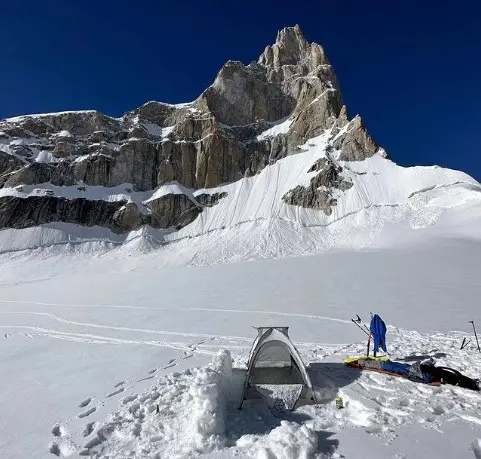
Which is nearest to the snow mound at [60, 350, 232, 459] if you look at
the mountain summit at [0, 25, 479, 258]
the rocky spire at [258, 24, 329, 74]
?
the mountain summit at [0, 25, 479, 258]

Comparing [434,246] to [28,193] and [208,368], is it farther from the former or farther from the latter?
[28,193]

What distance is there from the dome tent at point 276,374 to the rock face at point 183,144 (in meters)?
63.0

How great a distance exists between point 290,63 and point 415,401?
119947 millimetres

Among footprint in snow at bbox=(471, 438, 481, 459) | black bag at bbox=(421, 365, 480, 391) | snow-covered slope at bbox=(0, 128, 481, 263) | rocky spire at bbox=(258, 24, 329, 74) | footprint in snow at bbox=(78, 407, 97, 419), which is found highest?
rocky spire at bbox=(258, 24, 329, 74)

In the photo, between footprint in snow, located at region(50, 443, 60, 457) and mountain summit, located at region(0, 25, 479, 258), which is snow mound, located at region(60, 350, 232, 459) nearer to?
footprint in snow, located at region(50, 443, 60, 457)

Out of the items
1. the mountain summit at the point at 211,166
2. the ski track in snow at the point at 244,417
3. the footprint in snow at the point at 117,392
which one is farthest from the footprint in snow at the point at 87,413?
the mountain summit at the point at 211,166

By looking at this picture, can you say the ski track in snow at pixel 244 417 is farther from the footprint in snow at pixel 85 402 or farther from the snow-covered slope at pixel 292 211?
the snow-covered slope at pixel 292 211

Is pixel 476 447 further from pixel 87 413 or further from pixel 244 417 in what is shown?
pixel 87 413

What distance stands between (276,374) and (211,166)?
82.6 m

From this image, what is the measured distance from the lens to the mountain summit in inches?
2837

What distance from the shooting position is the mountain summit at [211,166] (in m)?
72.1

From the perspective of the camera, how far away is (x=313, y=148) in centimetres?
8694

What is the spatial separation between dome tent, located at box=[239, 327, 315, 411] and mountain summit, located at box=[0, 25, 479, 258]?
54.7 metres

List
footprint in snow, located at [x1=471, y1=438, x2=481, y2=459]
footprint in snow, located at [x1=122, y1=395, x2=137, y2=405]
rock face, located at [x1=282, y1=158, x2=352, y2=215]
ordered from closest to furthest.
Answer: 1. footprint in snow, located at [x1=471, y1=438, x2=481, y2=459]
2. footprint in snow, located at [x1=122, y1=395, x2=137, y2=405]
3. rock face, located at [x1=282, y1=158, x2=352, y2=215]
